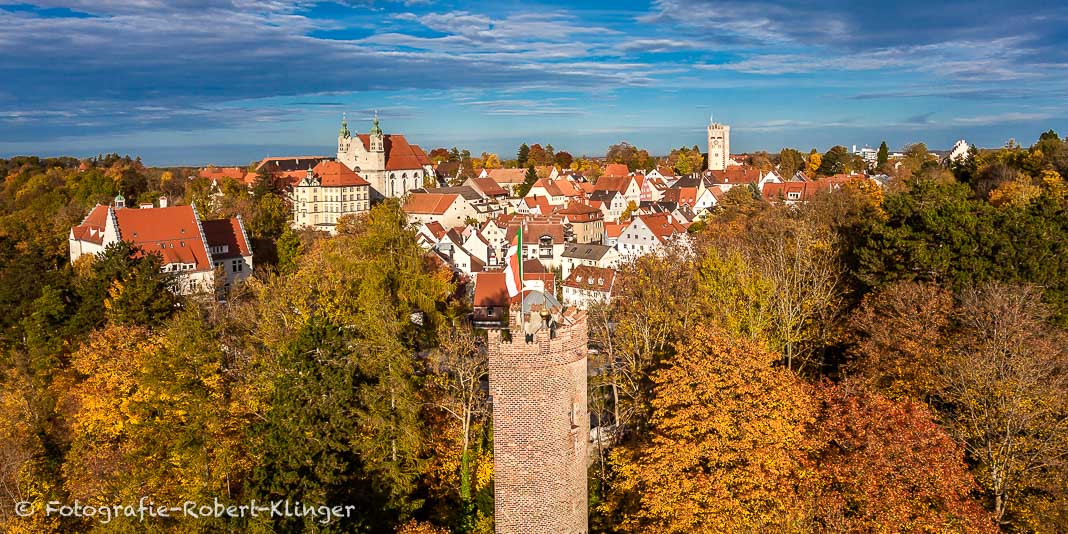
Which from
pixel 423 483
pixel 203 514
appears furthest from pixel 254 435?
pixel 423 483

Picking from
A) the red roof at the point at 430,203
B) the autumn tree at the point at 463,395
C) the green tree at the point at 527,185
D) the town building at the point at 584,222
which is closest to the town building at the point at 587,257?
the town building at the point at 584,222

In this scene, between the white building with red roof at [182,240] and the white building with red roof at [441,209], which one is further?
the white building with red roof at [441,209]

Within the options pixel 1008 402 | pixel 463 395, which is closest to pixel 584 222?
pixel 463 395

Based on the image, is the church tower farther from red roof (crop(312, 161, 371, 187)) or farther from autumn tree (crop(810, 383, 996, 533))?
autumn tree (crop(810, 383, 996, 533))

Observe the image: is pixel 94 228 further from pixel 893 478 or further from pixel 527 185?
pixel 527 185

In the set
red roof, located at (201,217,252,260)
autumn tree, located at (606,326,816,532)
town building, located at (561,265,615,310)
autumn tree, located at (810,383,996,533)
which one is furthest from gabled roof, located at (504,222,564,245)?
autumn tree, located at (810,383,996,533)

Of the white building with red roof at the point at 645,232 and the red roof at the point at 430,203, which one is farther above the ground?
the red roof at the point at 430,203

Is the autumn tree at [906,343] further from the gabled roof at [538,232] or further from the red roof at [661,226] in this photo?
the gabled roof at [538,232]
